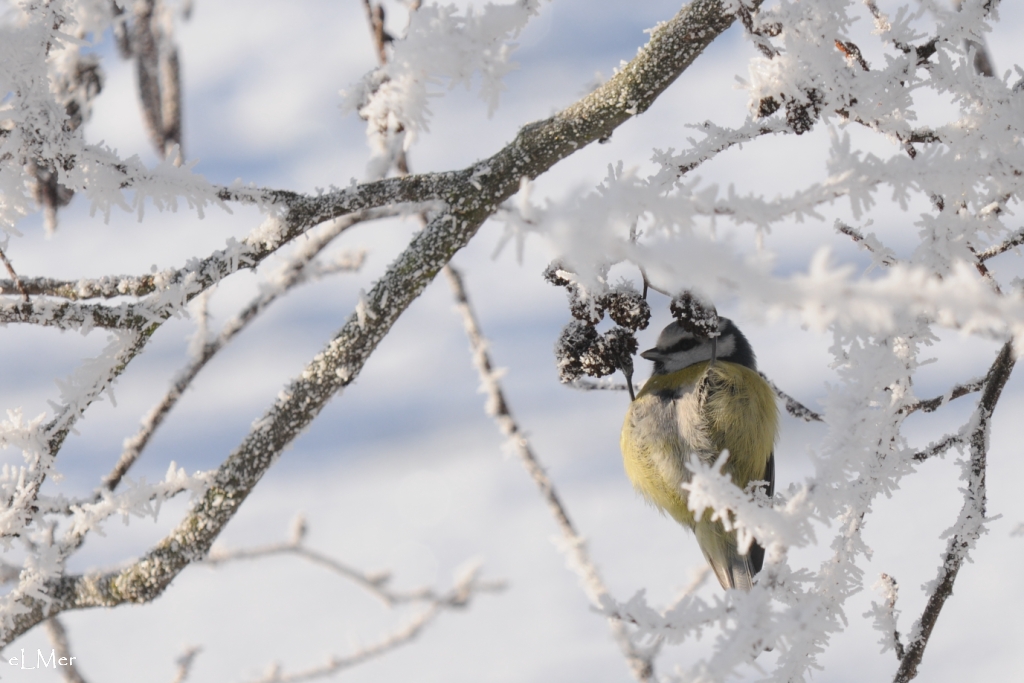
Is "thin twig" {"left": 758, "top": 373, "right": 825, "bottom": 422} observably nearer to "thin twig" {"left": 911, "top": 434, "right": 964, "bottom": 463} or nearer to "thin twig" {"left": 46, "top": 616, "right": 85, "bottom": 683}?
"thin twig" {"left": 911, "top": 434, "right": 964, "bottom": 463}

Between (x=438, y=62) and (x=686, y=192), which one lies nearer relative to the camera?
(x=686, y=192)

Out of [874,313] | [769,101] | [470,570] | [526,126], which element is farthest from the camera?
[470,570]

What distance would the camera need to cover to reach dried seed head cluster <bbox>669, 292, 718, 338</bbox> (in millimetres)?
1075

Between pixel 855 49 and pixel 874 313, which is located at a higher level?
pixel 855 49

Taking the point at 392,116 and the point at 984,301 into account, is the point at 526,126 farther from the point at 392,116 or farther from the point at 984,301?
the point at 984,301

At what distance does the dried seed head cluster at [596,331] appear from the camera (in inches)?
44.5

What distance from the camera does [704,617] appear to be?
80 cm

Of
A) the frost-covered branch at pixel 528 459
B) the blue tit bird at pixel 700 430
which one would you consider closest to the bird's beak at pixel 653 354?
the blue tit bird at pixel 700 430

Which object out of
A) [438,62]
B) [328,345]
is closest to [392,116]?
[438,62]

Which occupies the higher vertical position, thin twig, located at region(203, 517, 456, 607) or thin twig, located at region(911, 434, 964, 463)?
thin twig, located at region(203, 517, 456, 607)

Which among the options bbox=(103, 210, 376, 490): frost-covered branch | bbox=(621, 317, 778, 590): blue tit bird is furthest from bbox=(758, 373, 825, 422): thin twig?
bbox=(103, 210, 376, 490): frost-covered branch

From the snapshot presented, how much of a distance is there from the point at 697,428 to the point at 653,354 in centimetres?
21

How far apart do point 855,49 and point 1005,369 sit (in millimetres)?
479

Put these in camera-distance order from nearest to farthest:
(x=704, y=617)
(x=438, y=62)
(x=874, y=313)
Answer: (x=874, y=313) → (x=704, y=617) → (x=438, y=62)
